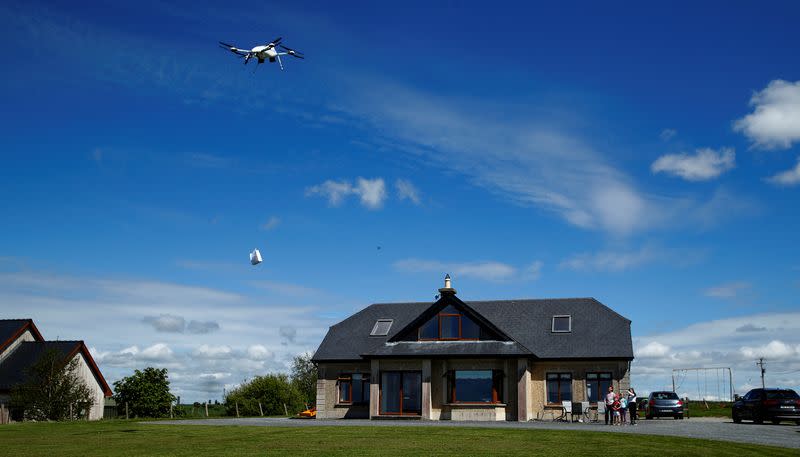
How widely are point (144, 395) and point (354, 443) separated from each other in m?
33.1

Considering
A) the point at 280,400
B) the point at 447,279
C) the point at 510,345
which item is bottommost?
the point at 280,400

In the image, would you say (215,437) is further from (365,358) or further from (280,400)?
(280,400)

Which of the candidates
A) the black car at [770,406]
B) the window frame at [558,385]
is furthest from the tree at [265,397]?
the black car at [770,406]

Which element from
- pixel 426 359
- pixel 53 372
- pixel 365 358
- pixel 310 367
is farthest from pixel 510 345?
pixel 310 367

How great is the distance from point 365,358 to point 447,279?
6.04 metres

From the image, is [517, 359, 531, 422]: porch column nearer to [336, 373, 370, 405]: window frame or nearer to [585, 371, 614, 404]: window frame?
[585, 371, 614, 404]: window frame

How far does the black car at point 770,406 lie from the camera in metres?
32.3

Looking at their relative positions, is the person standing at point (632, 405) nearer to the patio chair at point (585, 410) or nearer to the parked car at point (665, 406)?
the patio chair at point (585, 410)

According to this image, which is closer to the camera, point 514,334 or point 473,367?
point 473,367

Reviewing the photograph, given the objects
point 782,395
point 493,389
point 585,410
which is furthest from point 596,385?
point 782,395

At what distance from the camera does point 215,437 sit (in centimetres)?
2348

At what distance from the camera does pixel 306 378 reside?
66250 mm

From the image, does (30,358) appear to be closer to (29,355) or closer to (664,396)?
(29,355)

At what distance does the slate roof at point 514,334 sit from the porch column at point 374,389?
77cm
